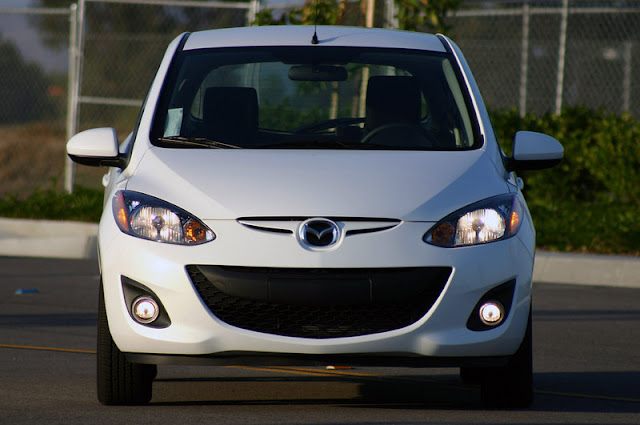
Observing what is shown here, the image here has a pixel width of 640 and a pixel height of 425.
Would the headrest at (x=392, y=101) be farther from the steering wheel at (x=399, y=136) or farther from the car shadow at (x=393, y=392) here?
the car shadow at (x=393, y=392)

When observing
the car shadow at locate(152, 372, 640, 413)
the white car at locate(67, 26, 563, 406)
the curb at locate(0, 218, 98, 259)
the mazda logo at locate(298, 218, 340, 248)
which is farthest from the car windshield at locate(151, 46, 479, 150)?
the curb at locate(0, 218, 98, 259)

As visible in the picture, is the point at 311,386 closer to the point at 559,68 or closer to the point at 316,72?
the point at 316,72

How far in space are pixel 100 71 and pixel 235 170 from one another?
27329mm

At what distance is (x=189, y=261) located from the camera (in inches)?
192

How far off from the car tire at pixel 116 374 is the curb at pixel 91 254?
6643mm

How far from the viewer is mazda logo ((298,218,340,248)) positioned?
15.9ft

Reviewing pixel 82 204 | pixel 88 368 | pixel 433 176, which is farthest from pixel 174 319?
pixel 82 204

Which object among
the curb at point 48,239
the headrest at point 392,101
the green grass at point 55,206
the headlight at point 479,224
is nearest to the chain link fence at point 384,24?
the green grass at point 55,206

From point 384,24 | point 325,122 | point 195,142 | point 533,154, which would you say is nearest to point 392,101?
point 325,122

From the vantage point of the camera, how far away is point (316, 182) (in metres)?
5.03

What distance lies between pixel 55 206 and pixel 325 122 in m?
8.87

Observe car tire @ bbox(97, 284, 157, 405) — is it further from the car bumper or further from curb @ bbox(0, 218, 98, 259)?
curb @ bbox(0, 218, 98, 259)

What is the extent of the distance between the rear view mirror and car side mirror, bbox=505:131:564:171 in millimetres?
951

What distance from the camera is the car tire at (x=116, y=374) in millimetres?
5238
